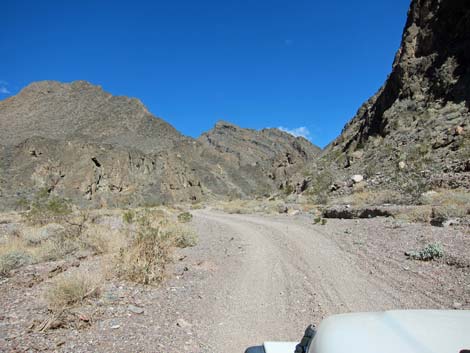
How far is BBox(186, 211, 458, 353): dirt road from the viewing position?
428 centimetres

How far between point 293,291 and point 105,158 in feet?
163

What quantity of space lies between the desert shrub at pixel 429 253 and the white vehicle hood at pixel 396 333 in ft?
17.5

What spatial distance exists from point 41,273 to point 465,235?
958 cm

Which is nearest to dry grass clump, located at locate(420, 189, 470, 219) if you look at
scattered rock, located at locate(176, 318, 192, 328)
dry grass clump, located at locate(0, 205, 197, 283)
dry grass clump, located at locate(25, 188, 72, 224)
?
dry grass clump, located at locate(0, 205, 197, 283)

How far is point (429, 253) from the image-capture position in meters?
6.55

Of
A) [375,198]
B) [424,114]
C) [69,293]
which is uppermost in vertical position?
[424,114]

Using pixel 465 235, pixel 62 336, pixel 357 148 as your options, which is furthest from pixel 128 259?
pixel 357 148

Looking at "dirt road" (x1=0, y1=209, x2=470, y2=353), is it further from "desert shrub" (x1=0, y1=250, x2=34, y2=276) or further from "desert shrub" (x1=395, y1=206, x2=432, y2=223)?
"desert shrub" (x1=395, y1=206, x2=432, y2=223)

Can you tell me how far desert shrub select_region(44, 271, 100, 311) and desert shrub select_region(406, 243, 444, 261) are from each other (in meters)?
6.23

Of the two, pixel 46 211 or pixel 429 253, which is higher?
pixel 46 211

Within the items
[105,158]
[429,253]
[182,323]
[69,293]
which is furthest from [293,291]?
[105,158]

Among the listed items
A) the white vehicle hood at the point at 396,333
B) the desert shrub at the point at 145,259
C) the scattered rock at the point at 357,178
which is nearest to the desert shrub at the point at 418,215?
the desert shrub at the point at 145,259

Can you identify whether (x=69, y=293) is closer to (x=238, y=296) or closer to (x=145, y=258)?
(x=145, y=258)

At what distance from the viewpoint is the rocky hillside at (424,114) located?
17.2 m
